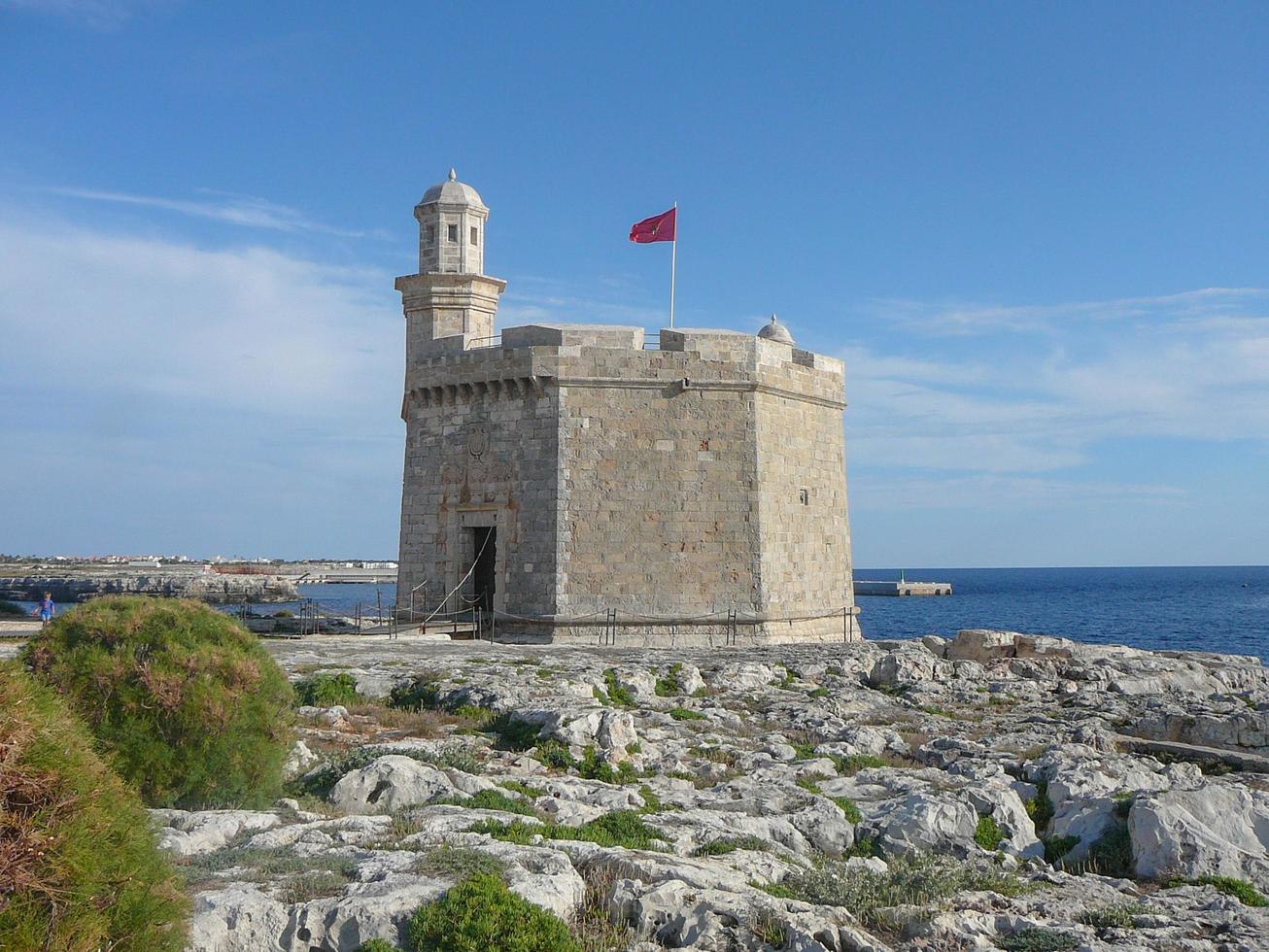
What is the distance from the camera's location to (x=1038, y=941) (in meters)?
6.70

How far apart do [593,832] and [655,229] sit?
16.8 metres

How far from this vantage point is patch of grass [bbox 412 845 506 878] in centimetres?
670

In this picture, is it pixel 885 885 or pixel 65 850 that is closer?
pixel 65 850

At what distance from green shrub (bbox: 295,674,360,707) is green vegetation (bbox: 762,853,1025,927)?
732 cm

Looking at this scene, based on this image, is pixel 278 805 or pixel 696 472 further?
pixel 696 472

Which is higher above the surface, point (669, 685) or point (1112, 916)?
point (669, 685)

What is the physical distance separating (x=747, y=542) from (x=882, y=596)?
9183cm

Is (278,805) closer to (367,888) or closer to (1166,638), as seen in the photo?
(367,888)

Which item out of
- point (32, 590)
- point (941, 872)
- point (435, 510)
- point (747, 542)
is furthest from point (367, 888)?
point (32, 590)

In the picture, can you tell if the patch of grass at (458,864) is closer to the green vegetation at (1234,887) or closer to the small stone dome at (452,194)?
the green vegetation at (1234,887)

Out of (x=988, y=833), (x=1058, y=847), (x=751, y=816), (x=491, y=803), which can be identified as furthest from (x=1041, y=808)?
(x=491, y=803)

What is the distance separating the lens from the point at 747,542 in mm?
21312

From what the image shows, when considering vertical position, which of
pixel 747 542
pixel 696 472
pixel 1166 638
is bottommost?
pixel 1166 638

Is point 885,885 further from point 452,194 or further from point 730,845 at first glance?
point 452,194
